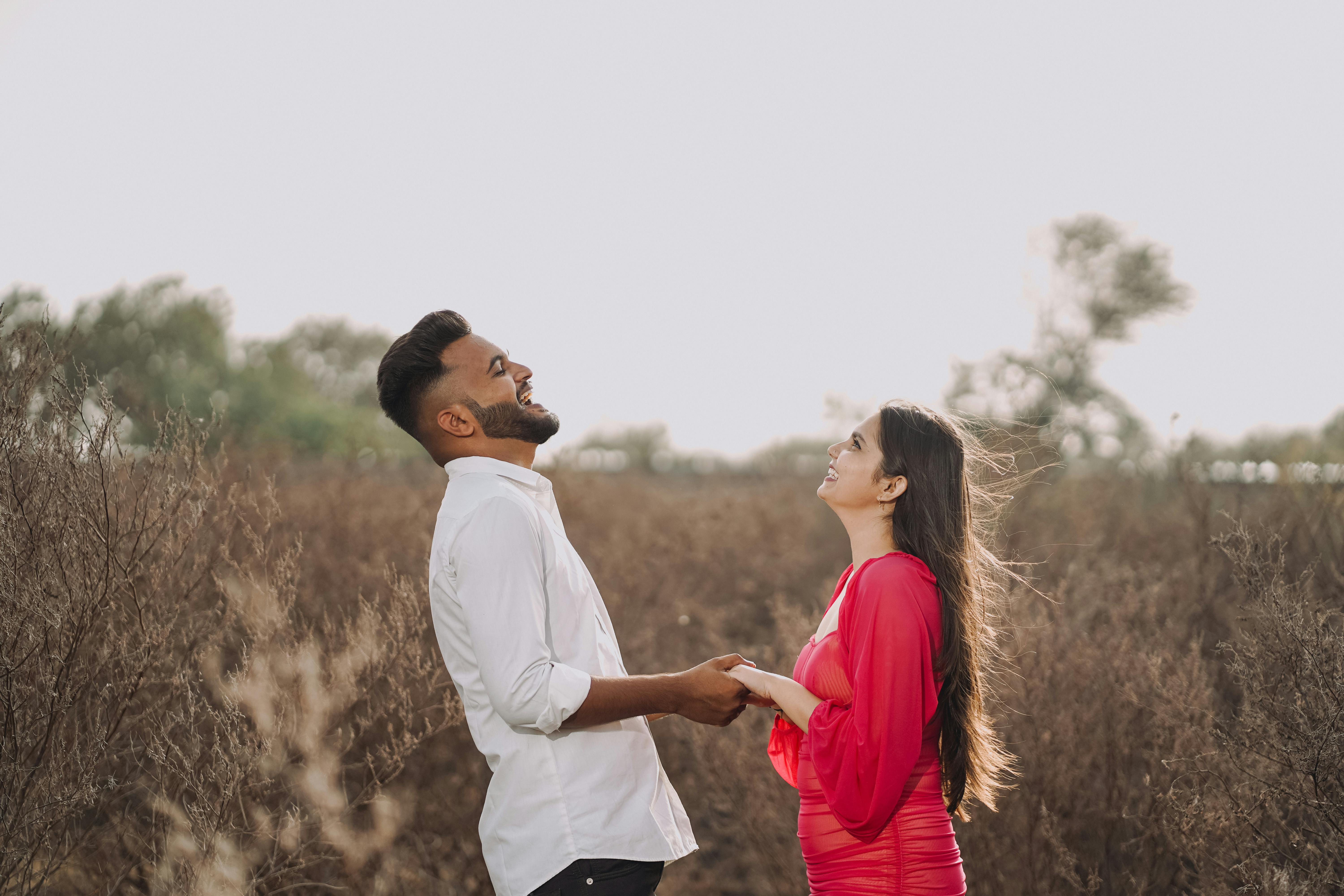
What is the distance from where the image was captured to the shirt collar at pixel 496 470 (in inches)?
94.3

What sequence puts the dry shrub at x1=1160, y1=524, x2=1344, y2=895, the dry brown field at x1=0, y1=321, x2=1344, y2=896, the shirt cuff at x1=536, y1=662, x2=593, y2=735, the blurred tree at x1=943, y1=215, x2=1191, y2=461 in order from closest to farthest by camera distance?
the shirt cuff at x1=536, y1=662, x2=593, y2=735
the dry shrub at x1=1160, y1=524, x2=1344, y2=895
the dry brown field at x1=0, y1=321, x2=1344, y2=896
the blurred tree at x1=943, y1=215, x2=1191, y2=461

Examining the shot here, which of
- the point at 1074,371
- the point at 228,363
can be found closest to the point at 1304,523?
the point at 1074,371

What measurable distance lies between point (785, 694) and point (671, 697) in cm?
30

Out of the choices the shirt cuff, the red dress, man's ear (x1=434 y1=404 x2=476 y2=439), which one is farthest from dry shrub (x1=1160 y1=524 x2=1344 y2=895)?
man's ear (x1=434 y1=404 x2=476 y2=439)

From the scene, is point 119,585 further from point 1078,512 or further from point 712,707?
point 1078,512

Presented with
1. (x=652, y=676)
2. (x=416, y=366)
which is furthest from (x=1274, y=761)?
(x=416, y=366)

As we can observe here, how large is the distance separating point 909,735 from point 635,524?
25.1 ft

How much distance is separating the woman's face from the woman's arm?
0.49 metres

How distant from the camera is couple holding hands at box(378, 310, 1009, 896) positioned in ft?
6.98

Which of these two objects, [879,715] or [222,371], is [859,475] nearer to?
[879,715]

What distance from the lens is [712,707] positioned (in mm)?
2264

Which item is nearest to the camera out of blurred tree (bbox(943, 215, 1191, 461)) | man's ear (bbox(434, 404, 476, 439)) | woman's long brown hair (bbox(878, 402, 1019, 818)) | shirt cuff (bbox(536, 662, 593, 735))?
shirt cuff (bbox(536, 662, 593, 735))

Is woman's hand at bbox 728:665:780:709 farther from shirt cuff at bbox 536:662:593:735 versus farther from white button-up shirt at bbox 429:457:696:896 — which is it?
shirt cuff at bbox 536:662:593:735

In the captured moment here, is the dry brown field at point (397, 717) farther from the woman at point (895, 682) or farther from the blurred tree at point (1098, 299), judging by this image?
the blurred tree at point (1098, 299)
